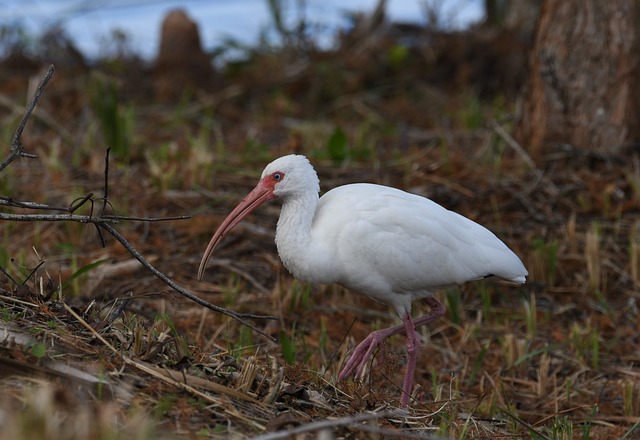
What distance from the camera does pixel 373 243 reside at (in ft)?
16.5

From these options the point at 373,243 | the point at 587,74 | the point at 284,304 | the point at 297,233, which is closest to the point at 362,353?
the point at 373,243

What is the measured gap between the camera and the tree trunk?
7.77m

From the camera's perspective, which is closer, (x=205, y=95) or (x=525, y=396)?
(x=525, y=396)

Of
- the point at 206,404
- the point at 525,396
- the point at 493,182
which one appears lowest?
the point at 525,396

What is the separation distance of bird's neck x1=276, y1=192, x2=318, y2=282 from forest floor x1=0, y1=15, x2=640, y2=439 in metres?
0.48

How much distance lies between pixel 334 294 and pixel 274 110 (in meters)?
5.13

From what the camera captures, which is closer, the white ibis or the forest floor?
the forest floor

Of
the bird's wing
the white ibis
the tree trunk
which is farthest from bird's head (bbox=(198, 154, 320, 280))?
the tree trunk

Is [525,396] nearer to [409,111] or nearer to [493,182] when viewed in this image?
[493,182]

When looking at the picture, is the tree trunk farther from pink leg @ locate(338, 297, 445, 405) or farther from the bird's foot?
the bird's foot

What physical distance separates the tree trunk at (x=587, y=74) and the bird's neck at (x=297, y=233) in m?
3.41

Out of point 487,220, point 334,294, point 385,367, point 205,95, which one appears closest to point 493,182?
point 487,220

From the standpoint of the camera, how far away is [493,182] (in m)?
7.71

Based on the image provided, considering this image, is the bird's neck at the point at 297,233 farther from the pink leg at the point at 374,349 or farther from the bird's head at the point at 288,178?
the pink leg at the point at 374,349
